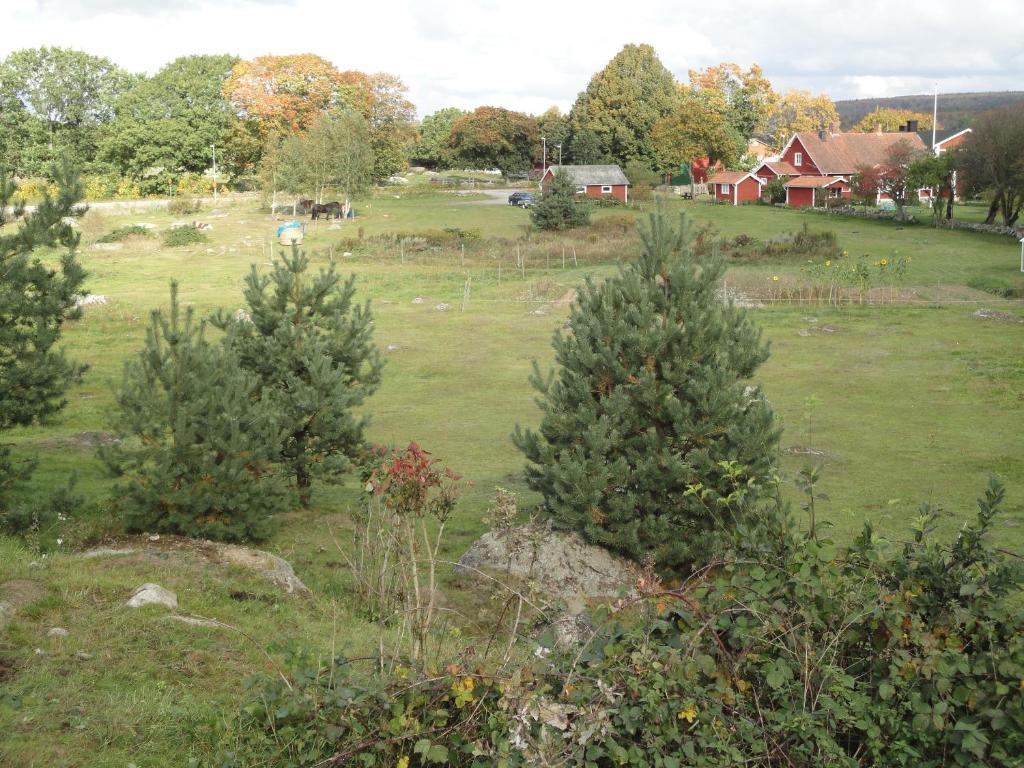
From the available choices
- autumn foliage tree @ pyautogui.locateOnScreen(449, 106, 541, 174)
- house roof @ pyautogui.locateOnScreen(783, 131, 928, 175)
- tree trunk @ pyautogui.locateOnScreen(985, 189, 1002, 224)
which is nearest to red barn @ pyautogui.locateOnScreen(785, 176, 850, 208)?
house roof @ pyautogui.locateOnScreen(783, 131, 928, 175)

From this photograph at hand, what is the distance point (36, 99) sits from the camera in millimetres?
86812

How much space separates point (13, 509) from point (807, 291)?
30.8 m

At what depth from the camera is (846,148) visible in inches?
3263

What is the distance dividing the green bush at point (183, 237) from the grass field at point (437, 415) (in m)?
1.30

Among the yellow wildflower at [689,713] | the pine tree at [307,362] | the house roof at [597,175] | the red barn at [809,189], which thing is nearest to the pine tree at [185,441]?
the pine tree at [307,362]

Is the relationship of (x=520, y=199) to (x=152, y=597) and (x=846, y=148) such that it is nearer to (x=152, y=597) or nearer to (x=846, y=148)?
(x=846, y=148)

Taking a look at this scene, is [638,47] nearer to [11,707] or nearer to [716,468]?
[716,468]

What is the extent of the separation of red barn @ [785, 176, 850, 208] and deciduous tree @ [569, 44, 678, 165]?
1758cm

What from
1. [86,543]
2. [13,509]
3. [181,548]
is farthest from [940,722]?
[13,509]

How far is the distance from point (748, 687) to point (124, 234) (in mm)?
58287

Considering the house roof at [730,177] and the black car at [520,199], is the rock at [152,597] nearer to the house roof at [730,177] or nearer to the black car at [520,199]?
the black car at [520,199]

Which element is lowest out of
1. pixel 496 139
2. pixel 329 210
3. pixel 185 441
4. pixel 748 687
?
pixel 185 441

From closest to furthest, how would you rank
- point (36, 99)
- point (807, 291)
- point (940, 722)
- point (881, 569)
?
point (940, 722)
point (881, 569)
point (807, 291)
point (36, 99)

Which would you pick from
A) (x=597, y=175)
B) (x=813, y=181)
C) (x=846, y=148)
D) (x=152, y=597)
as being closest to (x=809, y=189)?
(x=813, y=181)
